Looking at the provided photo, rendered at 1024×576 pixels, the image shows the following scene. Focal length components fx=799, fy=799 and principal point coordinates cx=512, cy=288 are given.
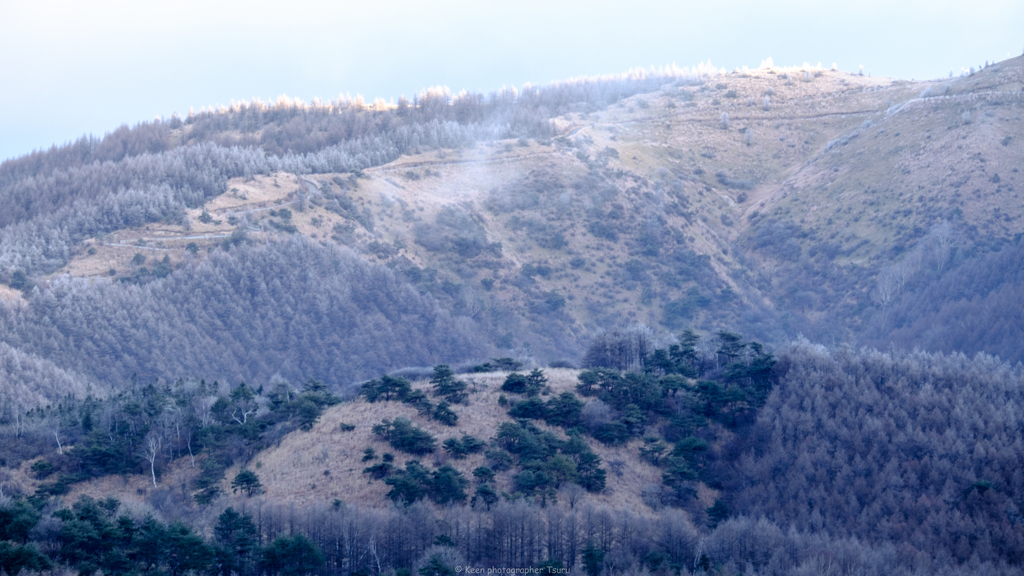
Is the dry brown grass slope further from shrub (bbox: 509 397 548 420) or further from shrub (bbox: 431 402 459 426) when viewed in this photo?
shrub (bbox: 509 397 548 420)

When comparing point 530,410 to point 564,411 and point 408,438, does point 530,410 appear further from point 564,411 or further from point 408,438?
point 408,438

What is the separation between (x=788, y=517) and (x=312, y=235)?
52168 millimetres

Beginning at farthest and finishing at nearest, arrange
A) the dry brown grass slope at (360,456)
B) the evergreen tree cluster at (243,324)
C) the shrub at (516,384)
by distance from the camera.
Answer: the evergreen tree cluster at (243,324), the shrub at (516,384), the dry brown grass slope at (360,456)

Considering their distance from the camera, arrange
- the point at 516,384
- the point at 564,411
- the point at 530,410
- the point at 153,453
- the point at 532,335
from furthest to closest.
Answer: the point at 532,335
the point at 516,384
the point at 530,410
the point at 564,411
the point at 153,453

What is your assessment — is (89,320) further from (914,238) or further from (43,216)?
(914,238)

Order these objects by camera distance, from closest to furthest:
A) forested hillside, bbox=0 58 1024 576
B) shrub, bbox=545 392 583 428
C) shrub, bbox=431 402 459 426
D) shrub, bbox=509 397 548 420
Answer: forested hillside, bbox=0 58 1024 576
shrub, bbox=431 402 459 426
shrub, bbox=545 392 583 428
shrub, bbox=509 397 548 420

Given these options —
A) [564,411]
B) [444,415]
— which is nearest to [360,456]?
[444,415]

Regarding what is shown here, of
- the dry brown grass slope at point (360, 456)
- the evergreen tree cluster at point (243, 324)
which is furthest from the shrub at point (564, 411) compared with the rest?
the evergreen tree cluster at point (243, 324)

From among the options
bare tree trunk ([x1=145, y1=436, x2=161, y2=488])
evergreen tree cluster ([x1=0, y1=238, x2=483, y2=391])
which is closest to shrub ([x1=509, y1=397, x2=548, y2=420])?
bare tree trunk ([x1=145, y1=436, x2=161, y2=488])

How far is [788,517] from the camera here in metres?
31.1

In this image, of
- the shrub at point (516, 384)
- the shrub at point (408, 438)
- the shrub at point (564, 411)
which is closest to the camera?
the shrub at point (408, 438)

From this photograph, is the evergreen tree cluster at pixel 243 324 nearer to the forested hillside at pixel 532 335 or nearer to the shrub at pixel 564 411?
the forested hillside at pixel 532 335

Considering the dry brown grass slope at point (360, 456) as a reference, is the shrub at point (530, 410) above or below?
above

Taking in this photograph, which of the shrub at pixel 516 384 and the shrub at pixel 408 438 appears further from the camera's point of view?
the shrub at pixel 516 384
